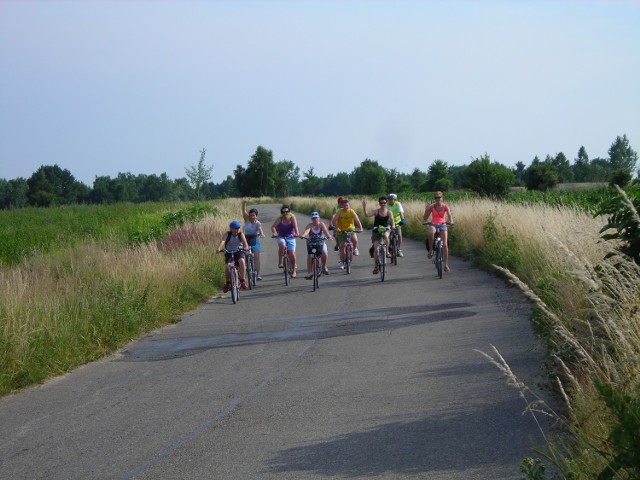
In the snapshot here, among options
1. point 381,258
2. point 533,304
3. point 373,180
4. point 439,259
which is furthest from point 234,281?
point 373,180

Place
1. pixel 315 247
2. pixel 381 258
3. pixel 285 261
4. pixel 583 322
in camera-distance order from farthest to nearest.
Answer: pixel 285 261, pixel 381 258, pixel 315 247, pixel 583 322

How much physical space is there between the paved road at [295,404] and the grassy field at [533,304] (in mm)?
441

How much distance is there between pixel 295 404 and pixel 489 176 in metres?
42.1

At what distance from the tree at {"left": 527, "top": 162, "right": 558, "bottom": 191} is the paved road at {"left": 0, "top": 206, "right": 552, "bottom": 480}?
212 feet

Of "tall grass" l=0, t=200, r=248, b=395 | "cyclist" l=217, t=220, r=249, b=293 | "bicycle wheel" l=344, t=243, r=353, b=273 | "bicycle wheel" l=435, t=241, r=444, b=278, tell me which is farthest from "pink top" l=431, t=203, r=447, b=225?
"tall grass" l=0, t=200, r=248, b=395

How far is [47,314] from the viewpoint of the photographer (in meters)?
11.4

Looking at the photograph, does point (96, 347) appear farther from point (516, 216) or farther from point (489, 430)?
point (516, 216)

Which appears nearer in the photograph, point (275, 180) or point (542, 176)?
point (542, 176)

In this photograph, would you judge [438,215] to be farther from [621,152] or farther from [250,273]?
[621,152]

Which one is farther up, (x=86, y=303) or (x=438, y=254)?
(x=86, y=303)

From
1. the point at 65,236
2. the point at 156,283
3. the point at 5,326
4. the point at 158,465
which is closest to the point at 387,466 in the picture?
the point at 158,465

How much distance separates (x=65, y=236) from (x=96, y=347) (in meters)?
19.8

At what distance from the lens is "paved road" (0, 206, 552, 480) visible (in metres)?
6.13

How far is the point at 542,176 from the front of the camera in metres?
76.4
